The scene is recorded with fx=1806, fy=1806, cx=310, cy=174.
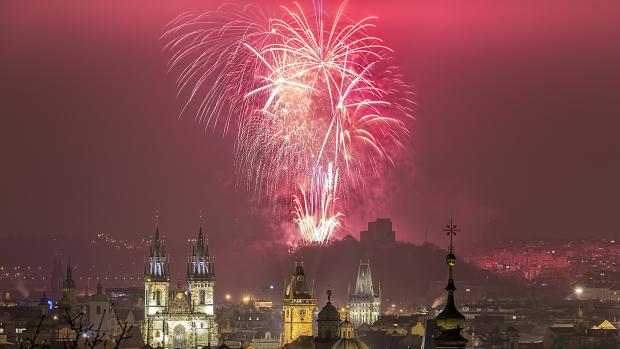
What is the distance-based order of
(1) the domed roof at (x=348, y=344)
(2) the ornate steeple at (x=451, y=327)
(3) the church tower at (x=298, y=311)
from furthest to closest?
(3) the church tower at (x=298, y=311) → (1) the domed roof at (x=348, y=344) → (2) the ornate steeple at (x=451, y=327)

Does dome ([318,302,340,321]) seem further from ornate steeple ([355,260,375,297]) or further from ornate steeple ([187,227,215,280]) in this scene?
ornate steeple ([355,260,375,297])

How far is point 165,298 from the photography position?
480 feet

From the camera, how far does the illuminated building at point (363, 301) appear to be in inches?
6585

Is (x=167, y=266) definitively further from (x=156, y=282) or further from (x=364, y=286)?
(x=364, y=286)

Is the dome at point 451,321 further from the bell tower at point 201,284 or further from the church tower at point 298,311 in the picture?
the bell tower at point 201,284

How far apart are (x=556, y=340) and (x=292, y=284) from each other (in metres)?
30.5

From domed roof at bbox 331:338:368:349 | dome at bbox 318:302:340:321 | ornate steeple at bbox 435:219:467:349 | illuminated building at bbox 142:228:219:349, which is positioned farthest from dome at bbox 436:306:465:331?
illuminated building at bbox 142:228:219:349

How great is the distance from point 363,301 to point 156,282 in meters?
Result: 28.6

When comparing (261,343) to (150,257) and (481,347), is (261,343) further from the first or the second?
(481,347)

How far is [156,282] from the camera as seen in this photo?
147000 millimetres

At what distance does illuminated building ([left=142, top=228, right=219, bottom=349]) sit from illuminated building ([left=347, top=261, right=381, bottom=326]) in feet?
73.9

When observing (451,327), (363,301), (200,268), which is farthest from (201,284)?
(451,327)

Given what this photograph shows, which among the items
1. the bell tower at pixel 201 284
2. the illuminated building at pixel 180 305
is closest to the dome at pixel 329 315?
the illuminated building at pixel 180 305

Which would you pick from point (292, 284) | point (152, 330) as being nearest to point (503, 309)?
point (152, 330)
